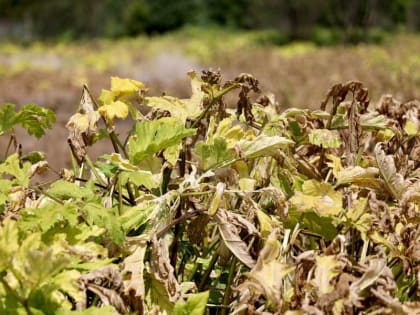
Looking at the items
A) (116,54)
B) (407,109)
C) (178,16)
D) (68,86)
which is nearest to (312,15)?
(178,16)

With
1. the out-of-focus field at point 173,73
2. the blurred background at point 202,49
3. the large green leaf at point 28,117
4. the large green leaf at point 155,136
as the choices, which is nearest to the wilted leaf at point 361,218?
the large green leaf at point 155,136

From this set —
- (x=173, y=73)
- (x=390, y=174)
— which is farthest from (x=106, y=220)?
(x=173, y=73)

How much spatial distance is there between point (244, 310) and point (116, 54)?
37.0 feet

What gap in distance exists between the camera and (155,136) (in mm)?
938

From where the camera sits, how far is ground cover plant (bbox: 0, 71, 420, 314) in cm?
79

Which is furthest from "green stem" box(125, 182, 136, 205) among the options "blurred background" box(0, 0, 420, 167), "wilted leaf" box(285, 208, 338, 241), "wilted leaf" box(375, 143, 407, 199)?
"blurred background" box(0, 0, 420, 167)

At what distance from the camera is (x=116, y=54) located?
1186 cm

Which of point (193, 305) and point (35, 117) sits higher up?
point (35, 117)

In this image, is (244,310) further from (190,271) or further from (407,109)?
(407,109)

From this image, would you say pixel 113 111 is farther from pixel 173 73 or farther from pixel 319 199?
pixel 173 73

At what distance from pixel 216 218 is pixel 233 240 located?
1.5 inches

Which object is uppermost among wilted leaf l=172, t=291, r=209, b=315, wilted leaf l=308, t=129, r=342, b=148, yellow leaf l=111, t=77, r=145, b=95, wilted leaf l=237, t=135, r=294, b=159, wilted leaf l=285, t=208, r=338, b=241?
yellow leaf l=111, t=77, r=145, b=95

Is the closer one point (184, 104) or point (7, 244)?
point (7, 244)

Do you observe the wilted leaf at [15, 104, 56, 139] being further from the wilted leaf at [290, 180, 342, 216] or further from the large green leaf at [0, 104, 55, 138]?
the wilted leaf at [290, 180, 342, 216]
